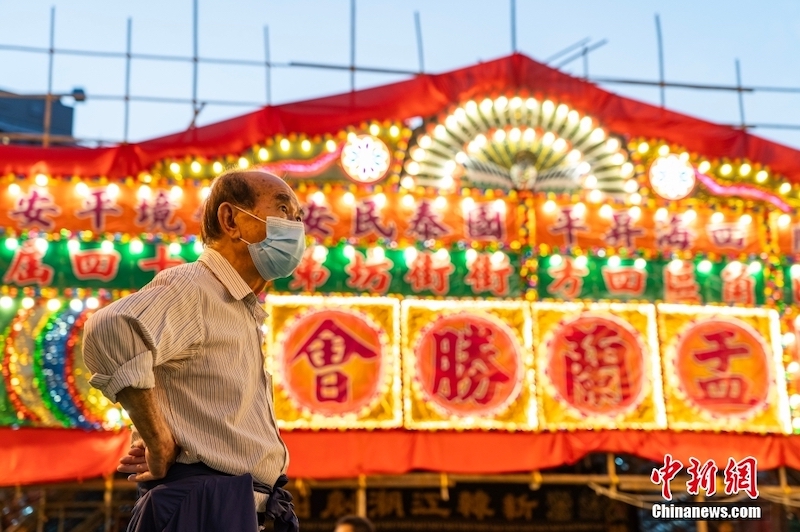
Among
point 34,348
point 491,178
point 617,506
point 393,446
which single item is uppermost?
point 491,178

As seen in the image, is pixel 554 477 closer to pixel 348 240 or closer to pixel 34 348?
pixel 348 240

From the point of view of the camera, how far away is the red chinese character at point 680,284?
8234 millimetres

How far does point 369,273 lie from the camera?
309 inches

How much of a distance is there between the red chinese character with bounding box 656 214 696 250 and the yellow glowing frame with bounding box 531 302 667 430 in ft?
2.07

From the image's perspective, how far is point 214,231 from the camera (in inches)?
82.9

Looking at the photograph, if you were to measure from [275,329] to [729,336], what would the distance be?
12.9 ft

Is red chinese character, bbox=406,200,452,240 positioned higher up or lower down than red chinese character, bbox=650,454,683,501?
higher up

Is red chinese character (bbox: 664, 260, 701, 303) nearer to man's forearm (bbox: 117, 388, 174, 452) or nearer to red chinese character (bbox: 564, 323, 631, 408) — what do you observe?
red chinese character (bbox: 564, 323, 631, 408)

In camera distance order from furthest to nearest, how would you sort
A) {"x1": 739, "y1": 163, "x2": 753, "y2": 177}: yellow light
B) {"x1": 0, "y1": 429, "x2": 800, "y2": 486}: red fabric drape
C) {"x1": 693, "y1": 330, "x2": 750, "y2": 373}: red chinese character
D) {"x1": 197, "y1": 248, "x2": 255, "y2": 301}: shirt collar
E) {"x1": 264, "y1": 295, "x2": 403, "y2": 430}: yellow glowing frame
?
{"x1": 739, "y1": 163, "x2": 753, "y2": 177}: yellow light < {"x1": 693, "y1": 330, "x2": 750, "y2": 373}: red chinese character < {"x1": 264, "y1": 295, "x2": 403, "y2": 430}: yellow glowing frame < {"x1": 0, "y1": 429, "x2": 800, "y2": 486}: red fabric drape < {"x1": 197, "y1": 248, "x2": 255, "y2": 301}: shirt collar

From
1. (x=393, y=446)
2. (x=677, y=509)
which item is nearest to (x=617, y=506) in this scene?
(x=677, y=509)

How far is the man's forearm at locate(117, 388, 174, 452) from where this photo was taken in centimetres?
168

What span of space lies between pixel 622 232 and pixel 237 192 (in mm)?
6663

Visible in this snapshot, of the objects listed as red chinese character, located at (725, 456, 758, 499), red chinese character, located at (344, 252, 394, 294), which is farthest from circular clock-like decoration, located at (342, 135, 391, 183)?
red chinese character, located at (725, 456, 758, 499)

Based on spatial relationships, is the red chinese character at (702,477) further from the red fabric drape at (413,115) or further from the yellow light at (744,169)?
the red fabric drape at (413,115)
